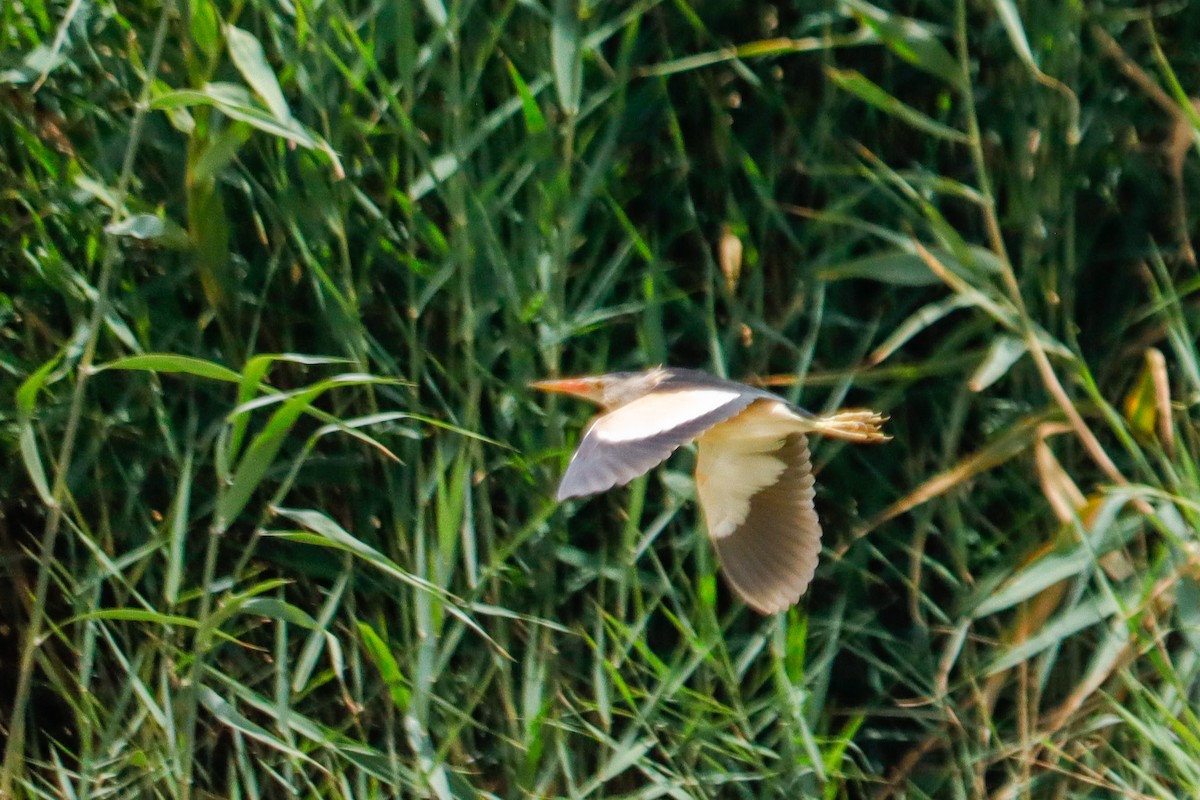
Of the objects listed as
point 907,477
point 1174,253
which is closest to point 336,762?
point 907,477

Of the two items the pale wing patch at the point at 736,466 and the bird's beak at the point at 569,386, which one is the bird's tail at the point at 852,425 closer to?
the pale wing patch at the point at 736,466

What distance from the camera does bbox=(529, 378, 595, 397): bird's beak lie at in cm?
198

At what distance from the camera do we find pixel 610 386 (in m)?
2.00

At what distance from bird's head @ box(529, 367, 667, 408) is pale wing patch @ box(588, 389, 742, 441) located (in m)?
0.15

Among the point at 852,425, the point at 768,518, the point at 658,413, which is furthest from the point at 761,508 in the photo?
the point at 658,413

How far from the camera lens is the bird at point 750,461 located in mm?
1798

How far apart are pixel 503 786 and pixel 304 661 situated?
36 cm

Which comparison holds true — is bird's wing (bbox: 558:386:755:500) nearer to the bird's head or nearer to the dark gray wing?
the bird's head

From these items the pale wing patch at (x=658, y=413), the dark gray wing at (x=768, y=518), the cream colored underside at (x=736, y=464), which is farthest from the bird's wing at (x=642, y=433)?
the dark gray wing at (x=768, y=518)

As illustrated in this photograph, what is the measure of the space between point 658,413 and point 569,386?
341 millimetres

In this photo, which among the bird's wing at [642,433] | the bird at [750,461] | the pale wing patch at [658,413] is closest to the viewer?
the bird's wing at [642,433]

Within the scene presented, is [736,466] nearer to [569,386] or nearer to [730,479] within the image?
[730,479]

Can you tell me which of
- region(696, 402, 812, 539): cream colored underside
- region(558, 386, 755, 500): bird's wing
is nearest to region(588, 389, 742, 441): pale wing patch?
region(558, 386, 755, 500): bird's wing

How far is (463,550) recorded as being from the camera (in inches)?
79.3
